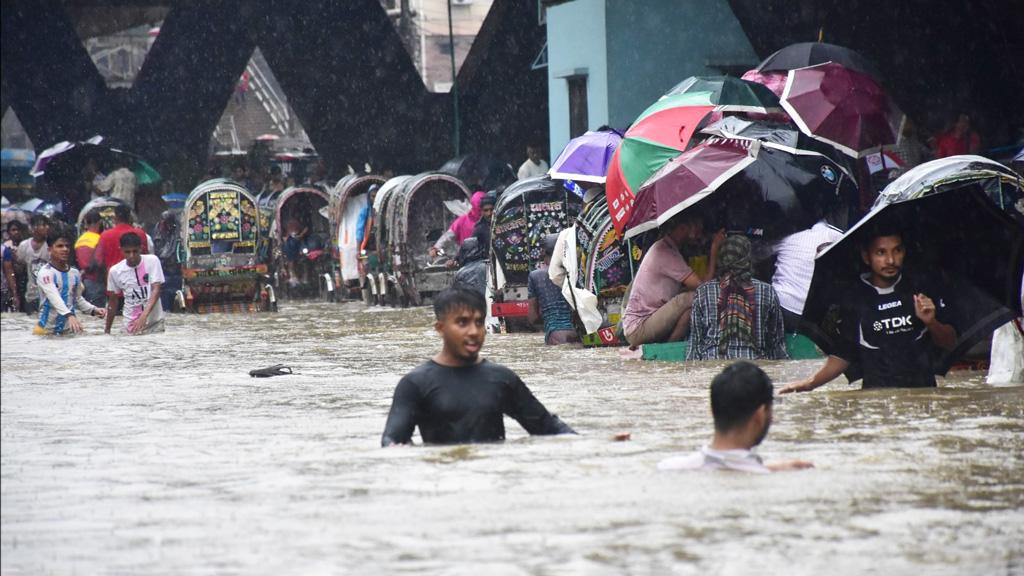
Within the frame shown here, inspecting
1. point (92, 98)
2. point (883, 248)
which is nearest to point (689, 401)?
point (883, 248)

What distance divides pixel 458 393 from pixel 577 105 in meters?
17.6

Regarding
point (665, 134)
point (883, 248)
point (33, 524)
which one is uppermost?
point (665, 134)

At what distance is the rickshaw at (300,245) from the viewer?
92.3 feet

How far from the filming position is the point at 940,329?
9.18 metres

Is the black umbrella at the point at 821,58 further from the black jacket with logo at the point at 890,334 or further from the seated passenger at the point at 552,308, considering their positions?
the black jacket with logo at the point at 890,334

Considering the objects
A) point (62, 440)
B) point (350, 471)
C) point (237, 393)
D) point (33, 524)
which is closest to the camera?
point (33, 524)

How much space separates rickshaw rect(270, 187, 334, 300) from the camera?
28141 millimetres

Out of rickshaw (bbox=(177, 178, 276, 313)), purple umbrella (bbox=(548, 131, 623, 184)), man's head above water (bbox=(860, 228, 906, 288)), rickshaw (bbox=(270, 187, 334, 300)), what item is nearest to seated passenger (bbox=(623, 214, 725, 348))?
Answer: purple umbrella (bbox=(548, 131, 623, 184))

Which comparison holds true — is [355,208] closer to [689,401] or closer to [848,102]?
[848,102]

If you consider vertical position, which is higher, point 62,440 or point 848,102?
point 848,102

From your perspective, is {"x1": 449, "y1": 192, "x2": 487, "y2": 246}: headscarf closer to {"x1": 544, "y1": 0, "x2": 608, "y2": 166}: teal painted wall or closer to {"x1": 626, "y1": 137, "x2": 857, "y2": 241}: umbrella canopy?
{"x1": 544, "y1": 0, "x2": 608, "y2": 166}: teal painted wall

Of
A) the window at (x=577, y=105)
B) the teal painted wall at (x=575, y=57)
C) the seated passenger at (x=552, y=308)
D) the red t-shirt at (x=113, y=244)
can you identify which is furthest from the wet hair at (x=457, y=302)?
the window at (x=577, y=105)

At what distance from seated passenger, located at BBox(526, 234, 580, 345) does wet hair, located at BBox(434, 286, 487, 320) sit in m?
7.93

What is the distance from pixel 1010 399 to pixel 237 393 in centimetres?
517
